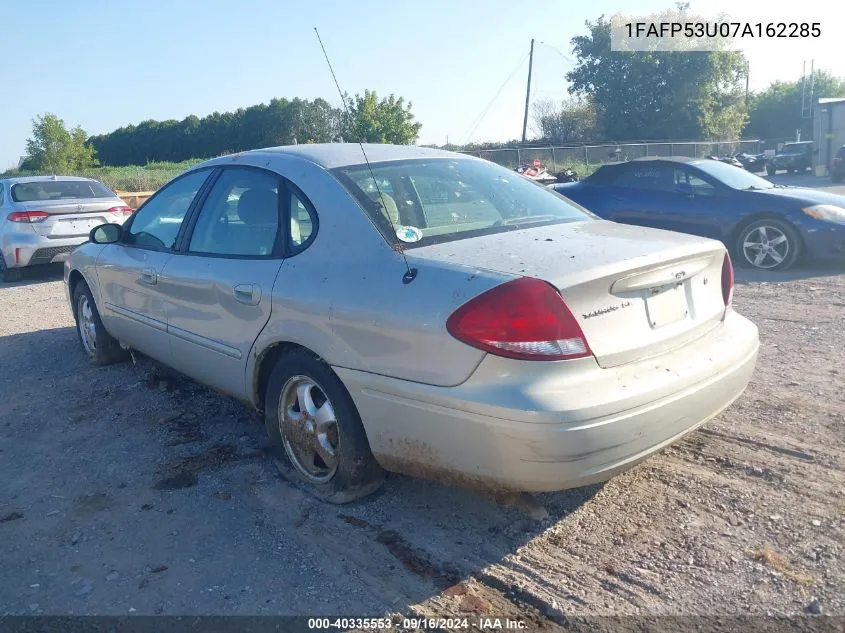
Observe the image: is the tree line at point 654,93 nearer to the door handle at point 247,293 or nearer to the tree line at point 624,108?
the tree line at point 624,108

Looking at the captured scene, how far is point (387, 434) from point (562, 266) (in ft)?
3.19

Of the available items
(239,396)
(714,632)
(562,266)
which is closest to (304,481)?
(239,396)

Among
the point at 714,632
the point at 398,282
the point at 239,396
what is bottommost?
the point at 714,632

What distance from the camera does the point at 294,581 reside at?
113 inches

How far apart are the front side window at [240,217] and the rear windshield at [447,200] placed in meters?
0.48

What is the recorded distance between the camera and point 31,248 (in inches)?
396

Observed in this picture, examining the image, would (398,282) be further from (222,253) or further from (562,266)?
(222,253)

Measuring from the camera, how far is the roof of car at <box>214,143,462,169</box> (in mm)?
3737

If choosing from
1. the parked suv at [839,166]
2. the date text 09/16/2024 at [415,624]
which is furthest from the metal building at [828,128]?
the date text 09/16/2024 at [415,624]

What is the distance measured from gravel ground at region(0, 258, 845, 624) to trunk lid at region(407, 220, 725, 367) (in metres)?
0.77

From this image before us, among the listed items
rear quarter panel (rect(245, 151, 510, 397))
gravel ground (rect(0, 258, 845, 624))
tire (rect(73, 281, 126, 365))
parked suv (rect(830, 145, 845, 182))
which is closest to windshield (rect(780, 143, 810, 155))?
parked suv (rect(830, 145, 845, 182))

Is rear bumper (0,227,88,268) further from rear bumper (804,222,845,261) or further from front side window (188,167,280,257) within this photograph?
rear bumper (804,222,845,261)

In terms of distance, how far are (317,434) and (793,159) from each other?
38.4 m

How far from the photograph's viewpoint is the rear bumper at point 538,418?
2.63 meters
